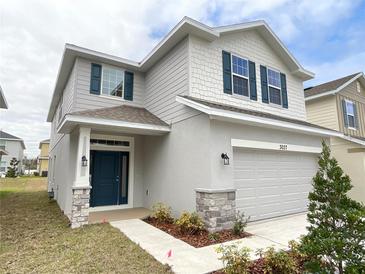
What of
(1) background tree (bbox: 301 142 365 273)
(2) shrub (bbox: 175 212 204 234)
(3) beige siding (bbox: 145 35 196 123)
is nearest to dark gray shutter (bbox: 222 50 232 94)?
(3) beige siding (bbox: 145 35 196 123)

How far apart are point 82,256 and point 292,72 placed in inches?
434

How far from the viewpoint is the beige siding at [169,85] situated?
779cm

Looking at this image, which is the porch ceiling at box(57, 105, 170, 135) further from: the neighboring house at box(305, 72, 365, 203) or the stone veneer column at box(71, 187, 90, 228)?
the neighboring house at box(305, 72, 365, 203)

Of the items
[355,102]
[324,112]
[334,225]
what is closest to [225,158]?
[334,225]

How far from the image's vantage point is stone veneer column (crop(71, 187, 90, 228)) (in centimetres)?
673

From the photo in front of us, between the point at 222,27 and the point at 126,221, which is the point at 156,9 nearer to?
the point at 222,27

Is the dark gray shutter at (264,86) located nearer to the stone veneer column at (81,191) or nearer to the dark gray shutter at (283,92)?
the dark gray shutter at (283,92)

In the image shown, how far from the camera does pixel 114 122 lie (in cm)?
722

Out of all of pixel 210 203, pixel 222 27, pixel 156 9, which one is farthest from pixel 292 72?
pixel 210 203

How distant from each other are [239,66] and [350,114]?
30.2 ft

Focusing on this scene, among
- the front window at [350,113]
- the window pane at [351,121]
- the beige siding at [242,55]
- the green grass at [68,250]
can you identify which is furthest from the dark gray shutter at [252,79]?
the window pane at [351,121]

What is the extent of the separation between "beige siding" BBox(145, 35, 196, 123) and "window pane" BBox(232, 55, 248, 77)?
2.15m

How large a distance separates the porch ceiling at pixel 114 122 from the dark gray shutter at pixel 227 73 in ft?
8.30

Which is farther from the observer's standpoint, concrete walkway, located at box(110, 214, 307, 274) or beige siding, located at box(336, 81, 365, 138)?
beige siding, located at box(336, 81, 365, 138)
